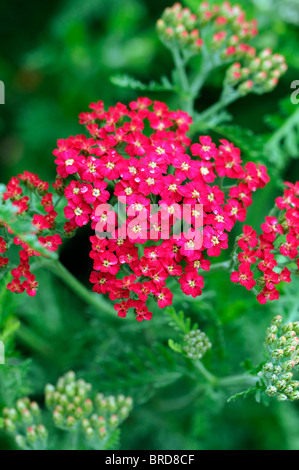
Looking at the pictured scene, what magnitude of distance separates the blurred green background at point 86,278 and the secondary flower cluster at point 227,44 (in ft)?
1.54

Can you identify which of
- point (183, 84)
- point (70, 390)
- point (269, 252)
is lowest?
point (70, 390)

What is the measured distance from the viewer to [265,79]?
3.56 m

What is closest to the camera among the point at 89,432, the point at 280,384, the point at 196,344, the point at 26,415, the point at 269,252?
the point at 280,384

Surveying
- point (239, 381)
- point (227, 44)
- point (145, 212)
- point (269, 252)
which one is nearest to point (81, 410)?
point (239, 381)

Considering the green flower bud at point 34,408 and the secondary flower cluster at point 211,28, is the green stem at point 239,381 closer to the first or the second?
the green flower bud at point 34,408

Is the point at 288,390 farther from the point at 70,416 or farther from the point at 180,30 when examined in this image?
the point at 180,30

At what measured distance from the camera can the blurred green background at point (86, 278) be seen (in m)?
3.59

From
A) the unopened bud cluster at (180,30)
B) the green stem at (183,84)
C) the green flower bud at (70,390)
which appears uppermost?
the unopened bud cluster at (180,30)

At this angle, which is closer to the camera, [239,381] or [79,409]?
[79,409]

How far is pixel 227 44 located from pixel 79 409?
2.66 meters

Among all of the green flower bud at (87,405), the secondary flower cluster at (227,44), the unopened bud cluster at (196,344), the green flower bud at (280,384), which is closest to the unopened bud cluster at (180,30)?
the secondary flower cluster at (227,44)

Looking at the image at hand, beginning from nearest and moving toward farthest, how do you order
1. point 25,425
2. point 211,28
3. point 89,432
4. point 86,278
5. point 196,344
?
point 196,344 → point 89,432 → point 25,425 → point 211,28 → point 86,278

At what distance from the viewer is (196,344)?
2.80 meters
